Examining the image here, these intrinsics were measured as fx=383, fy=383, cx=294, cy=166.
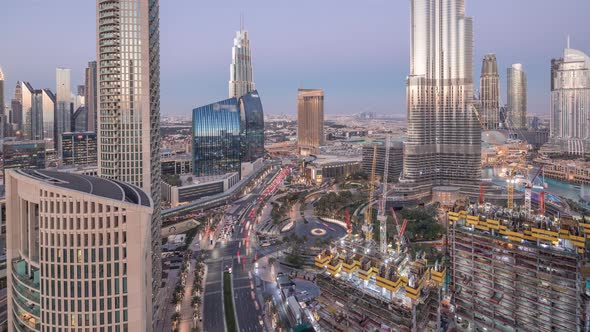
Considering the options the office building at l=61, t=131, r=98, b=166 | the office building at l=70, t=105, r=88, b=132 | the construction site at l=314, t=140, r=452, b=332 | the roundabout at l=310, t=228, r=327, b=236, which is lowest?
the roundabout at l=310, t=228, r=327, b=236

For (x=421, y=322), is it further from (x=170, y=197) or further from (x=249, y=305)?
(x=170, y=197)

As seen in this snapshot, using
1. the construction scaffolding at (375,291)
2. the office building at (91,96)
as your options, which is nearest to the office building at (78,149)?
the office building at (91,96)

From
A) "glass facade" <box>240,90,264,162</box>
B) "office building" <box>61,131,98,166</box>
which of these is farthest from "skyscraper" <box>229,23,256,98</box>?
"office building" <box>61,131,98,166</box>

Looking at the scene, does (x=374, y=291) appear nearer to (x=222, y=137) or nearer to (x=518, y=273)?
(x=518, y=273)

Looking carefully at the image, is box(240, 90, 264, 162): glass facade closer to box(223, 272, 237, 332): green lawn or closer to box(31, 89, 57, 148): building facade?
box(223, 272, 237, 332): green lawn

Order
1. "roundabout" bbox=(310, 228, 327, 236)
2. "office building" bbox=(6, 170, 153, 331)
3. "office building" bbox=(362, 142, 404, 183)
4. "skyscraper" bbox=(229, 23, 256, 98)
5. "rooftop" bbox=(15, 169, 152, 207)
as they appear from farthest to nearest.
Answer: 1. "skyscraper" bbox=(229, 23, 256, 98)
2. "office building" bbox=(362, 142, 404, 183)
3. "roundabout" bbox=(310, 228, 327, 236)
4. "rooftop" bbox=(15, 169, 152, 207)
5. "office building" bbox=(6, 170, 153, 331)

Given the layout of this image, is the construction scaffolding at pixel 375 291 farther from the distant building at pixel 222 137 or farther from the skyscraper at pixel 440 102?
the distant building at pixel 222 137
